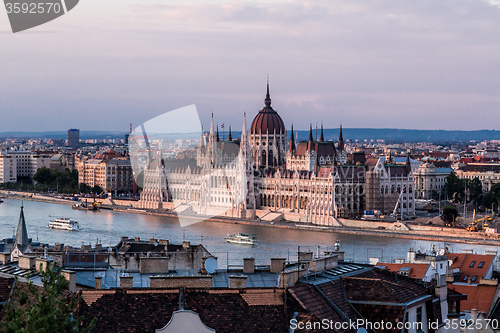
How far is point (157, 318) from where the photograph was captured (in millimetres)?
6316

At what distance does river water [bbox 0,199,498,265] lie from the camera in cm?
2505

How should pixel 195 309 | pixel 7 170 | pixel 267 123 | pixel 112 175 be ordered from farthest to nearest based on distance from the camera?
1. pixel 7 170
2. pixel 112 175
3. pixel 267 123
4. pixel 195 309

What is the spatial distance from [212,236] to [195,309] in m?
24.5

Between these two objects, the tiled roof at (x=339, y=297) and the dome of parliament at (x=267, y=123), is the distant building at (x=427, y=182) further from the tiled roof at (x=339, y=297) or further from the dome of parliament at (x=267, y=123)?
the tiled roof at (x=339, y=297)

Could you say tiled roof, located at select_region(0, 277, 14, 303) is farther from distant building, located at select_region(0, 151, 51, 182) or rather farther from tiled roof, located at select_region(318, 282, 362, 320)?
distant building, located at select_region(0, 151, 51, 182)

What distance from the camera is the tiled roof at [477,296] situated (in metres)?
9.13

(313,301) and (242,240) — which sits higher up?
(313,301)

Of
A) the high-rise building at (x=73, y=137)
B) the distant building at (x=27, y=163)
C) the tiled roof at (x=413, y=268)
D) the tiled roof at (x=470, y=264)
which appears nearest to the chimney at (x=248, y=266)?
the tiled roof at (x=413, y=268)

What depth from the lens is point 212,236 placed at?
30.8 meters

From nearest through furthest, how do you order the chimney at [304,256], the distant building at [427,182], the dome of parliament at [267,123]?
the chimney at [304,256], the dome of parliament at [267,123], the distant building at [427,182]

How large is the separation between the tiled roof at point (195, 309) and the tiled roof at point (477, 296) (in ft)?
10.5

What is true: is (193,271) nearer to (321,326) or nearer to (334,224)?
(321,326)

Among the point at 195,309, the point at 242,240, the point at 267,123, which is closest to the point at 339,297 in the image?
the point at 195,309

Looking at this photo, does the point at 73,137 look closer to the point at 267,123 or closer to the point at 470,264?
the point at 267,123
